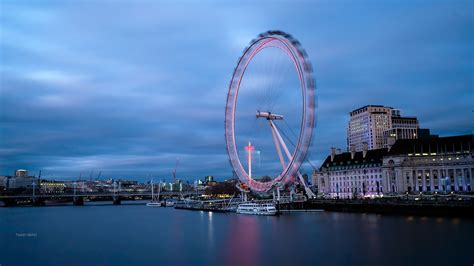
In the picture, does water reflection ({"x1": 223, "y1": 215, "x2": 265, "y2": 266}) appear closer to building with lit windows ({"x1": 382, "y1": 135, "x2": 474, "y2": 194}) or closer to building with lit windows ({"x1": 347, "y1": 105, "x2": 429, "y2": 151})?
building with lit windows ({"x1": 382, "y1": 135, "x2": 474, "y2": 194})

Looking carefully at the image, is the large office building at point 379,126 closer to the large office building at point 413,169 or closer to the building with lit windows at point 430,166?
the large office building at point 413,169

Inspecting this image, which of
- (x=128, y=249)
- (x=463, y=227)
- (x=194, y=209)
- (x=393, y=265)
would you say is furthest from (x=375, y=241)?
(x=194, y=209)

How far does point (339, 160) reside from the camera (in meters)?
107

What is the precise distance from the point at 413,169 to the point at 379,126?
74102mm

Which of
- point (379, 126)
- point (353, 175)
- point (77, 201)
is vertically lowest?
point (77, 201)

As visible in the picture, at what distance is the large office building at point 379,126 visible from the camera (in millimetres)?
158250

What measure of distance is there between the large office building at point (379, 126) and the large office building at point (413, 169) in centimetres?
5590

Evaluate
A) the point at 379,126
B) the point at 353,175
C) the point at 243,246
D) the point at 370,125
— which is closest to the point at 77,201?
the point at 353,175

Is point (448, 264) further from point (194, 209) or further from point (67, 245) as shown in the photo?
point (194, 209)

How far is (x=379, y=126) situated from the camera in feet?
522

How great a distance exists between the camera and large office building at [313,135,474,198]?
8112 cm

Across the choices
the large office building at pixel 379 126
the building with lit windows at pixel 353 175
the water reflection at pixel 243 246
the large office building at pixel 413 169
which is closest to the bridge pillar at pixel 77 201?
the building with lit windows at pixel 353 175

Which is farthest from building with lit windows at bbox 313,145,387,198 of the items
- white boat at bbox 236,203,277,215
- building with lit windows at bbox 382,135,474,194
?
white boat at bbox 236,203,277,215

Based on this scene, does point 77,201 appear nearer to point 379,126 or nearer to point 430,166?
point 379,126
